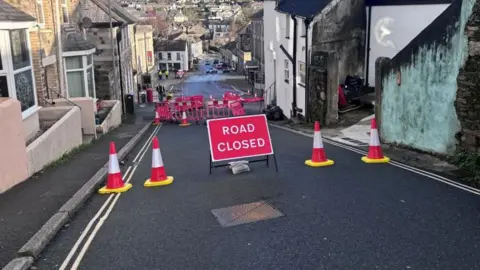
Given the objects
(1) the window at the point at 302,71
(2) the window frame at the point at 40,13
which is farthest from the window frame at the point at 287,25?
(2) the window frame at the point at 40,13

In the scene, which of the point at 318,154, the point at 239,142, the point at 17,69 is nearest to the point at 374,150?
the point at 318,154

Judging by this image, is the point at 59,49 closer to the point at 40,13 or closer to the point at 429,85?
the point at 40,13

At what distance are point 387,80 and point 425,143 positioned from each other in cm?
205

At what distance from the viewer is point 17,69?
11.4m

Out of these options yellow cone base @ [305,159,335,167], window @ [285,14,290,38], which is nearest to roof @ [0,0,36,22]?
yellow cone base @ [305,159,335,167]

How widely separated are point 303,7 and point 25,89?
508 inches

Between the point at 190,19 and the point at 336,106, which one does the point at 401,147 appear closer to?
the point at 336,106

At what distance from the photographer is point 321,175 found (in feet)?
28.8

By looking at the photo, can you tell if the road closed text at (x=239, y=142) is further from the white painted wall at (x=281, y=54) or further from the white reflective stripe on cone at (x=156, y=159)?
the white painted wall at (x=281, y=54)

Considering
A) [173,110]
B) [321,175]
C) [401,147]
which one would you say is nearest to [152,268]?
[321,175]

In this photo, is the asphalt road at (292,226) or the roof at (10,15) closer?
the asphalt road at (292,226)

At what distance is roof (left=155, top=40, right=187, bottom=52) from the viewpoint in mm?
101938

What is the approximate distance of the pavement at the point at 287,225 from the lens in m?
5.24

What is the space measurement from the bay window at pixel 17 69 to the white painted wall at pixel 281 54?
11.5m
